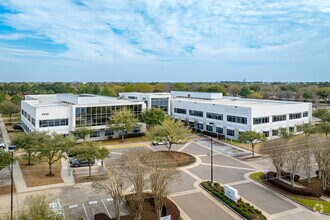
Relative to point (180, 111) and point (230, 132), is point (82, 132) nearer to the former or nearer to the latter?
point (230, 132)

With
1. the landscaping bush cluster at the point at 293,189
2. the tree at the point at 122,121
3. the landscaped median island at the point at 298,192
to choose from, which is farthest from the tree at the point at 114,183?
the tree at the point at 122,121

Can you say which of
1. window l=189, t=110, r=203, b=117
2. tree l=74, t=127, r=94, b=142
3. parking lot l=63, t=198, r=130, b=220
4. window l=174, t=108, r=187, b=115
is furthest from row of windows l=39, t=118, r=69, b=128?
window l=174, t=108, r=187, b=115

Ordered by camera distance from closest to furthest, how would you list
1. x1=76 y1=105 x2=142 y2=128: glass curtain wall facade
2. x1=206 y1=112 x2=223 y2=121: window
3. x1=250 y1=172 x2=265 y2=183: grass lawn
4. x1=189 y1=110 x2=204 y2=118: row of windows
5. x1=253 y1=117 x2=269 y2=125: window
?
x1=250 y1=172 x2=265 y2=183: grass lawn
x1=76 y1=105 x2=142 y2=128: glass curtain wall facade
x1=253 y1=117 x2=269 y2=125: window
x1=206 y1=112 x2=223 y2=121: window
x1=189 y1=110 x2=204 y2=118: row of windows

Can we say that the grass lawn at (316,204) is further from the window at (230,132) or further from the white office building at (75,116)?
the white office building at (75,116)

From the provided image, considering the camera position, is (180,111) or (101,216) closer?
(101,216)

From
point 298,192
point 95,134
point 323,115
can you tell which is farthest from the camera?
point 323,115

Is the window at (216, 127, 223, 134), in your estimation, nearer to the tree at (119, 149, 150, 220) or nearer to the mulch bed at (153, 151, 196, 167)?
the mulch bed at (153, 151, 196, 167)

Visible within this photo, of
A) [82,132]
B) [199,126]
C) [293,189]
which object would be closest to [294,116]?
[199,126]
